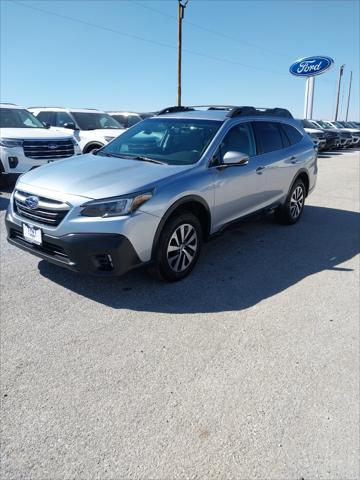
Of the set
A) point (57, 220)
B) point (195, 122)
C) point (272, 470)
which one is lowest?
point (272, 470)

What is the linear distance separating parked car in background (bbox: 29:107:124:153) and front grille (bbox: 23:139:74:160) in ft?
5.64

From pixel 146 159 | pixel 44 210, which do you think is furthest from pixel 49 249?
pixel 146 159

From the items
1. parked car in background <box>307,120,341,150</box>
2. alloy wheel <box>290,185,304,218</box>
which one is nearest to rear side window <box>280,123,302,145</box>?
alloy wheel <box>290,185,304,218</box>

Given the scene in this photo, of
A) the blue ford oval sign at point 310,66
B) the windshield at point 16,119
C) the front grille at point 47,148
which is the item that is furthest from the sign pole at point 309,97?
the front grille at point 47,148

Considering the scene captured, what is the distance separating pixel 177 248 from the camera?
13.1 ft

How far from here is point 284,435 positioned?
7.33ft

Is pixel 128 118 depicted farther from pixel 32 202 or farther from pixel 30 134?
pixel 32 202

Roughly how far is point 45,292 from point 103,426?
1.83 metres

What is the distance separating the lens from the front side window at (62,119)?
11.1 meters

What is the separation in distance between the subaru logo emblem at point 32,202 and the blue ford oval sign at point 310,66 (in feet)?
109

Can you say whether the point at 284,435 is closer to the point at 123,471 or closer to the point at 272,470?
the point at 272,470

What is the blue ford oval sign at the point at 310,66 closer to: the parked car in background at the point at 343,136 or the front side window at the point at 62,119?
the parked car in background at the point at 343,136

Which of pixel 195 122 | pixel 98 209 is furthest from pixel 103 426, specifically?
pixel 195 122

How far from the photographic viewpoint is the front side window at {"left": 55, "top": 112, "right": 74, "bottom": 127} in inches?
439
